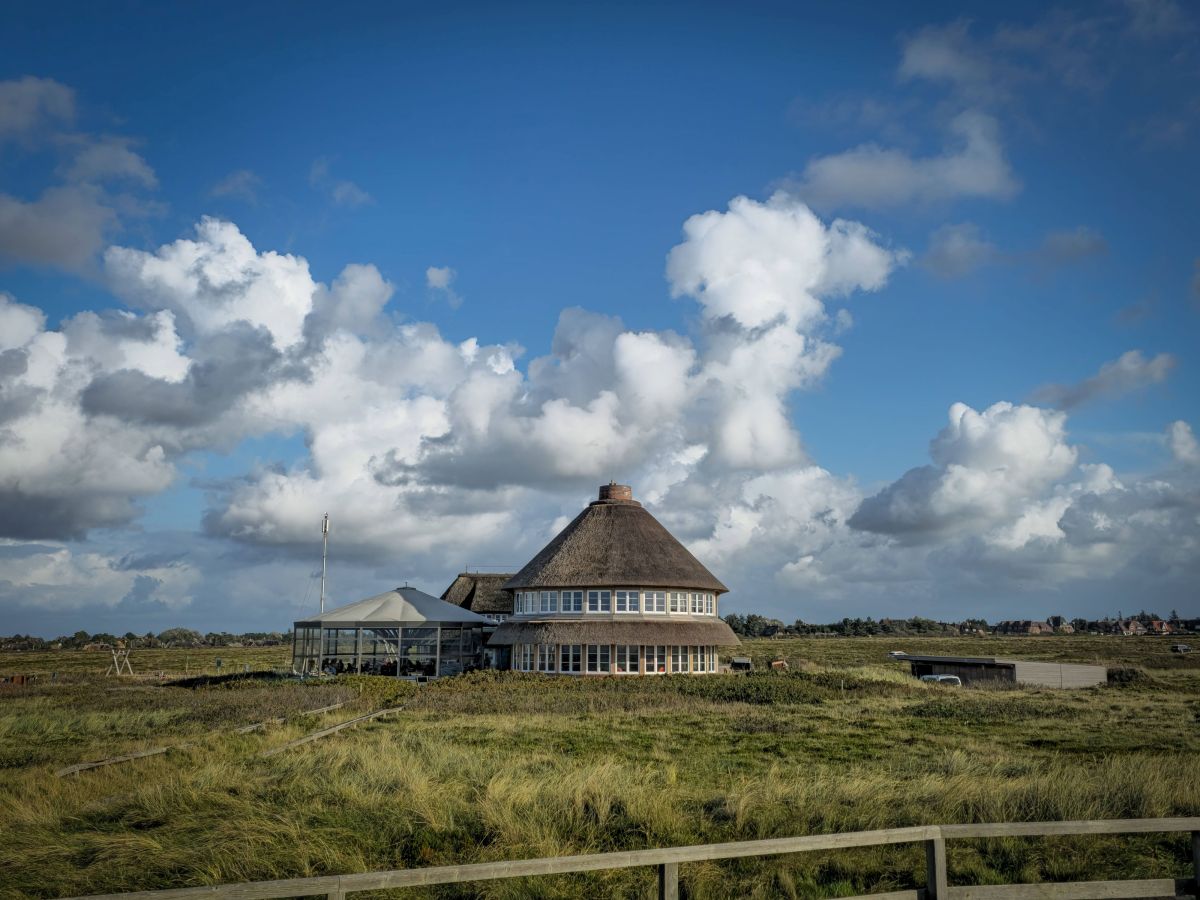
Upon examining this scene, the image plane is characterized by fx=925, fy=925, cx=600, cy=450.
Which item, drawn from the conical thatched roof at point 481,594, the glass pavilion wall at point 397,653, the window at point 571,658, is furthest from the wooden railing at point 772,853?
the conical thatched roof at point 481,594

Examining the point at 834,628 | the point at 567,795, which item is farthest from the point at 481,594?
the point at 834,628

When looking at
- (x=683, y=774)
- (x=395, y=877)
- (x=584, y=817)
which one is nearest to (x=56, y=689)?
(x=683, y=774)

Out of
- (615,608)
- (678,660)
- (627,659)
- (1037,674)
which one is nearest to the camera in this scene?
(1037,674)

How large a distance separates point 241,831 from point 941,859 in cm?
798

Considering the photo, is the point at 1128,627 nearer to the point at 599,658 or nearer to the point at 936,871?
the point at 599,658

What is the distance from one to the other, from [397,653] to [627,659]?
51.8 feet

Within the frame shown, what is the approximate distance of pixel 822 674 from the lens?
47719mm

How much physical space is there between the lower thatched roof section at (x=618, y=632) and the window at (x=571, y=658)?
2.74 ft

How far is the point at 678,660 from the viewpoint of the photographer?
4938cm

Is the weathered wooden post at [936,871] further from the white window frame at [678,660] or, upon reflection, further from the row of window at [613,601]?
the row of window at [613,601]

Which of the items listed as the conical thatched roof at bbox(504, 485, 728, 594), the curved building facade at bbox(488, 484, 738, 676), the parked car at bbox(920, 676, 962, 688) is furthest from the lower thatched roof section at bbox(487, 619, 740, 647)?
the parked car at bbox(920, 676, 962, 688)

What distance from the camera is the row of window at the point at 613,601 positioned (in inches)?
1978

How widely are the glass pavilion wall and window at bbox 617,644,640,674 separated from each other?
9.79 meters

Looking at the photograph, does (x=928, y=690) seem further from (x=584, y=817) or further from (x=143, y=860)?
(x=143, y=860)
